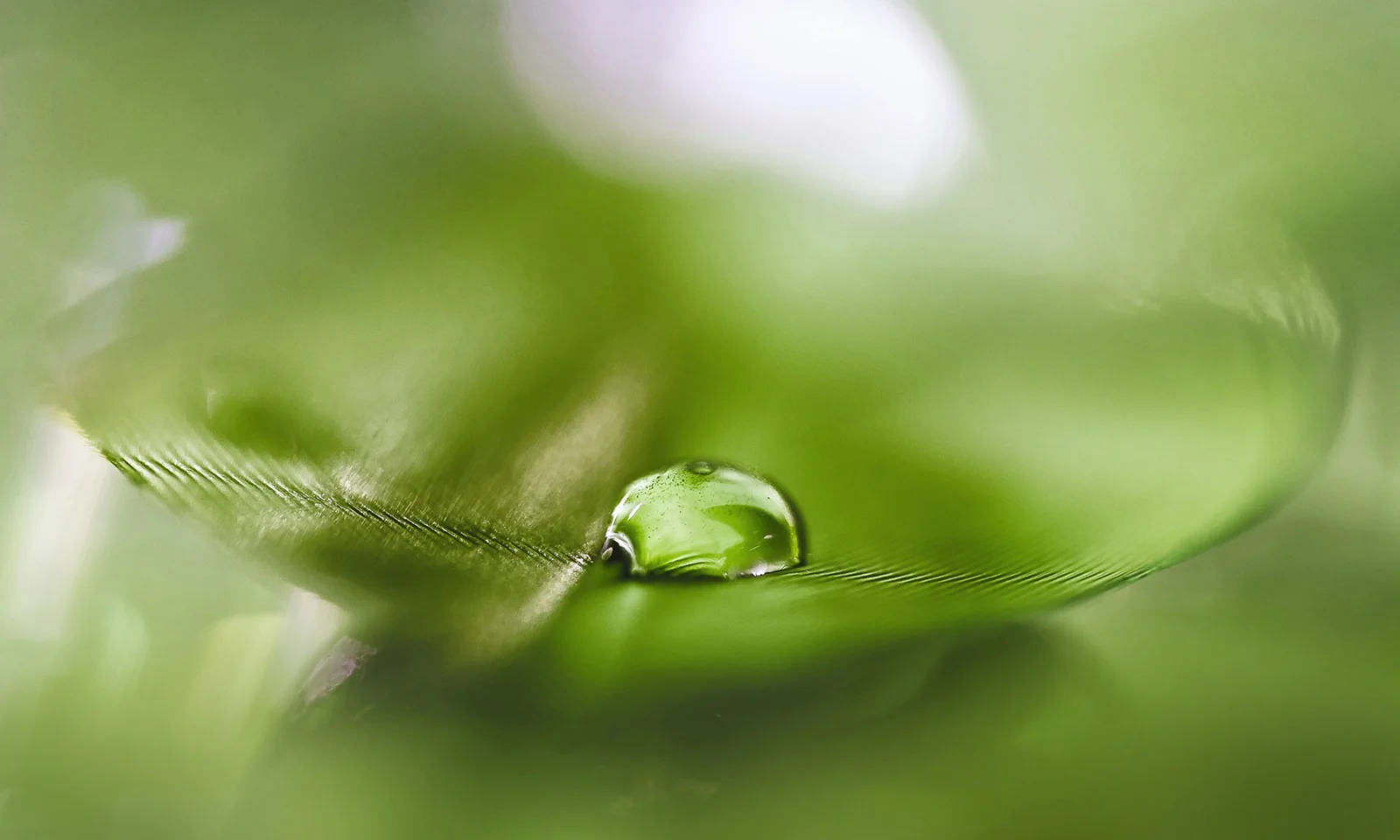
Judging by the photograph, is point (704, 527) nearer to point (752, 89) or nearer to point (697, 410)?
point (697, 410)

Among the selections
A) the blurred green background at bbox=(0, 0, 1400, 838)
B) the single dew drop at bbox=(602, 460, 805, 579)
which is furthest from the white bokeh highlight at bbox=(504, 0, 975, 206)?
the single dew drop at bbox=(602, 460, 805, 579)

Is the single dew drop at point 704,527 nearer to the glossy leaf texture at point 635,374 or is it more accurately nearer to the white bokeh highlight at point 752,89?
the glossy leaf texture at point 635,374

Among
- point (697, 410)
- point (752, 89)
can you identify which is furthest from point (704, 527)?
point (752, 89)

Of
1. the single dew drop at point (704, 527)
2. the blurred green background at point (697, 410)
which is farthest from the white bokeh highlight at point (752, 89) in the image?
the single dew drop at point (704, 527)

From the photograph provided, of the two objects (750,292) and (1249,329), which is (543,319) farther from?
(1249,329)

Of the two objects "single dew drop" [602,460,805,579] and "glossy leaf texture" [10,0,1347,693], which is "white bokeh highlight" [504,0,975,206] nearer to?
"glossy leaf texture" [10,0,1347,693]
